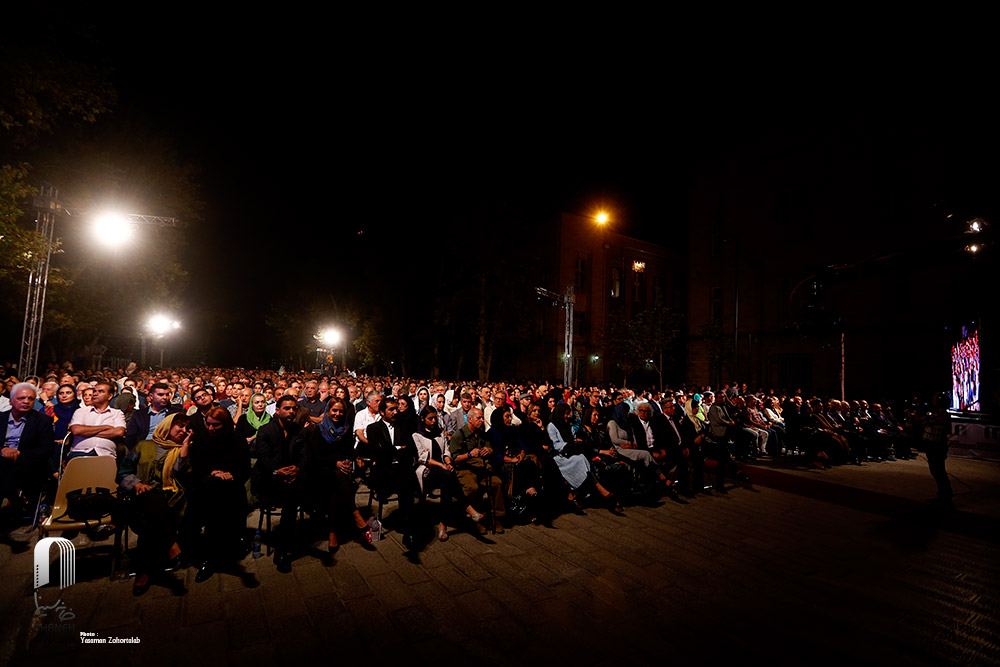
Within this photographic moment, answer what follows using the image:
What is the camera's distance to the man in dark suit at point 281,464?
4.87 metres

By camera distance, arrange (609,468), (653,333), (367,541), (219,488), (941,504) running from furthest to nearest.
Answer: (653,333), (941,504), (609,468), (367,541), (219,488)

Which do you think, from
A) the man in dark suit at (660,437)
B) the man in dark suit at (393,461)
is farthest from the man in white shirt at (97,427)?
the man in dark suit at (660,437)

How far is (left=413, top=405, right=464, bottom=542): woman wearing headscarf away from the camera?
560cm

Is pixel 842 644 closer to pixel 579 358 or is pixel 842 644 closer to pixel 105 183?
pixel 105 183

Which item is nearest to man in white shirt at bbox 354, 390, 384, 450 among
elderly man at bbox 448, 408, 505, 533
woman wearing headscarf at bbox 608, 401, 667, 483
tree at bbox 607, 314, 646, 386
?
elderly man at bbox 448, 408, 505, 533

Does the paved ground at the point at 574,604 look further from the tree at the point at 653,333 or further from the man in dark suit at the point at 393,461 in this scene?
the tree at the point at 653,333

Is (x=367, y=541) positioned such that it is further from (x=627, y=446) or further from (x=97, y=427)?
(x=627, y=446)

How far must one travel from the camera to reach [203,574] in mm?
4039

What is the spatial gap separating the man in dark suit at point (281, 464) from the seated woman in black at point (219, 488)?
0.30 m

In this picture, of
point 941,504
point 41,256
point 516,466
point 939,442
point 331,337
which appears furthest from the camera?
point 331,337

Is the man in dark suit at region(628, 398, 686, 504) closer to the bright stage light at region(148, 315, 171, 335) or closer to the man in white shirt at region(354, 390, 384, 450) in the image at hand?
the man in white shirt at region(354, 390, 384, 450)

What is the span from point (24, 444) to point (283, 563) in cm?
362

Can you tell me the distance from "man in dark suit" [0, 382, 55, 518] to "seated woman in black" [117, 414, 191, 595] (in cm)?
160

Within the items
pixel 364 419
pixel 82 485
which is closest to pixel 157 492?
pixel 82 485
